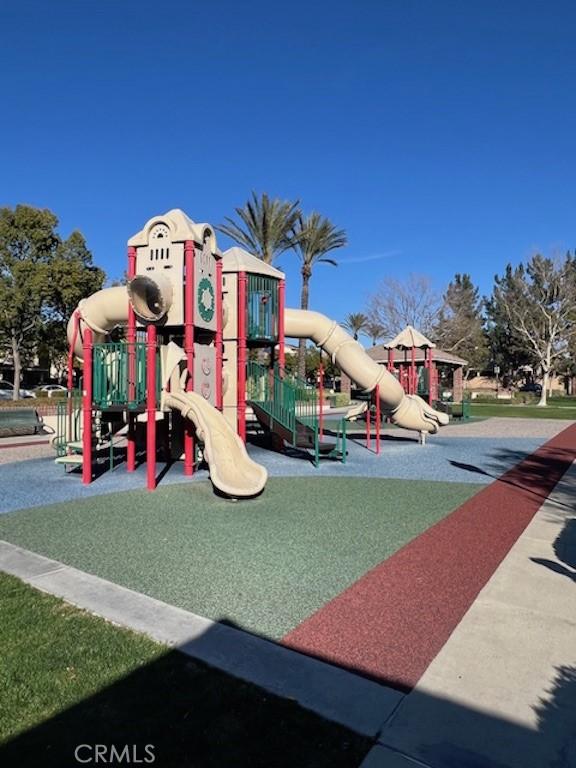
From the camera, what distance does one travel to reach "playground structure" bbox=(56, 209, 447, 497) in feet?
33.1

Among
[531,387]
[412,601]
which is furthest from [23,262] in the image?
[531,387]

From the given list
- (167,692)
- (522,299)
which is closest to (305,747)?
(167,692)

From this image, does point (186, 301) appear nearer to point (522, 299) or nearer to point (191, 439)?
point (191, 439)

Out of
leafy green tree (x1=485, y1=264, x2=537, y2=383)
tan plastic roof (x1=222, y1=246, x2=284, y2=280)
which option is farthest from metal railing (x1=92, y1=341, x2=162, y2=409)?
leafy green tree (x1=485, y1=264, x2=537, y2=383)

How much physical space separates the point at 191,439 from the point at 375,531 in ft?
18.0

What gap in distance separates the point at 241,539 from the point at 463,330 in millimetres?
56907

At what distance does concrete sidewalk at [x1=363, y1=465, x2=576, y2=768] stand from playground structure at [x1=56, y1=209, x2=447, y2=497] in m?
4.81

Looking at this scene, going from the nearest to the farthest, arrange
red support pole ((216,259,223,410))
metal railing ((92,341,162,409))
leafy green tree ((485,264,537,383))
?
1. metal railing ((92,341,162,409))
2. red support pole ((216,259,223,410))
3. leafy green tree ((485,264,537,383))

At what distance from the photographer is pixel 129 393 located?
10477mm

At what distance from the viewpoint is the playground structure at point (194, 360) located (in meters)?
10.1

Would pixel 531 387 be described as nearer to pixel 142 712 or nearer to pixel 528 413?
pixel 528 413

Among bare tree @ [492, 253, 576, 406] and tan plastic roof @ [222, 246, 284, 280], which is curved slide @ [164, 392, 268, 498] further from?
bare tree @ [492, 253, 576, 406]

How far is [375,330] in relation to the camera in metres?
59.8

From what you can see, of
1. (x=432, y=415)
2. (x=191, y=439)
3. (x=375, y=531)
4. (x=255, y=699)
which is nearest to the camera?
(x=255, y=699)
